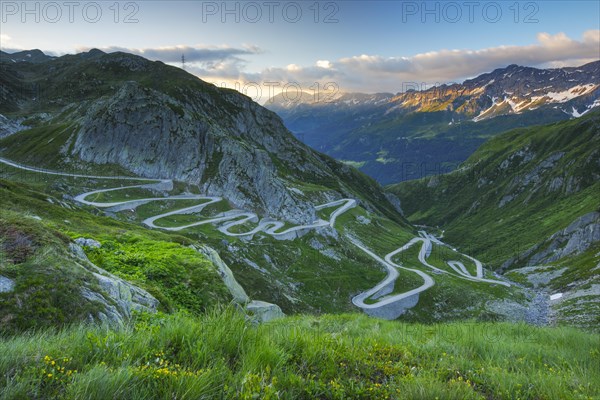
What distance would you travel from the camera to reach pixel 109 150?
129 meters

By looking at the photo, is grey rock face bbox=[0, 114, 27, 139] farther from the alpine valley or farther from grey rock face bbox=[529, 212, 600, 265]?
grey rock face bbox=[529, 212, 600, 265]

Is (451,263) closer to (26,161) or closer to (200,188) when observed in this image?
(200,188)

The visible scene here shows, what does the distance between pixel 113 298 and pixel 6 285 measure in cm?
241

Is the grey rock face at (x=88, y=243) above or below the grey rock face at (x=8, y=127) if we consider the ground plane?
below

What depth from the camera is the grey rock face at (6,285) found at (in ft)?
23.3

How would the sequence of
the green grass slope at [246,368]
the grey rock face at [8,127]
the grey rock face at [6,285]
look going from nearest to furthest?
the green grass slope at [246,368] < the grey rock face at [6,285] < the grey rock face at [8,127]

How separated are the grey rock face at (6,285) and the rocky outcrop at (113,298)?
1417mm

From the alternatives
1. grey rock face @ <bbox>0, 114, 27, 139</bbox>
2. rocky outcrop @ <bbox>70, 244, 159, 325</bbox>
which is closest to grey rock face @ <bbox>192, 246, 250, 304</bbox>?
rocky outcrop @ <bbox>70, 244, 159, 325</bbox>

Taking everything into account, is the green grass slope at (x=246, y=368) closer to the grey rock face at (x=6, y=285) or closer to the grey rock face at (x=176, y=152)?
the grey rock face at (x=6, y=285)

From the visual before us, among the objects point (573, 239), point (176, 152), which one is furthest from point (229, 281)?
point (573, 239)

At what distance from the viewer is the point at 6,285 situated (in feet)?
23.6

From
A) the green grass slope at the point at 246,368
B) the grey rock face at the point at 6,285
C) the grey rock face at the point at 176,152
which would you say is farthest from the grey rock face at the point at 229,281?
the grey rock face at the point at 176,152

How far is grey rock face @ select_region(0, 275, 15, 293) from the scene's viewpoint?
711 centimetres

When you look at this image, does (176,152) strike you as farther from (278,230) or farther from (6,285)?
(6,285)
